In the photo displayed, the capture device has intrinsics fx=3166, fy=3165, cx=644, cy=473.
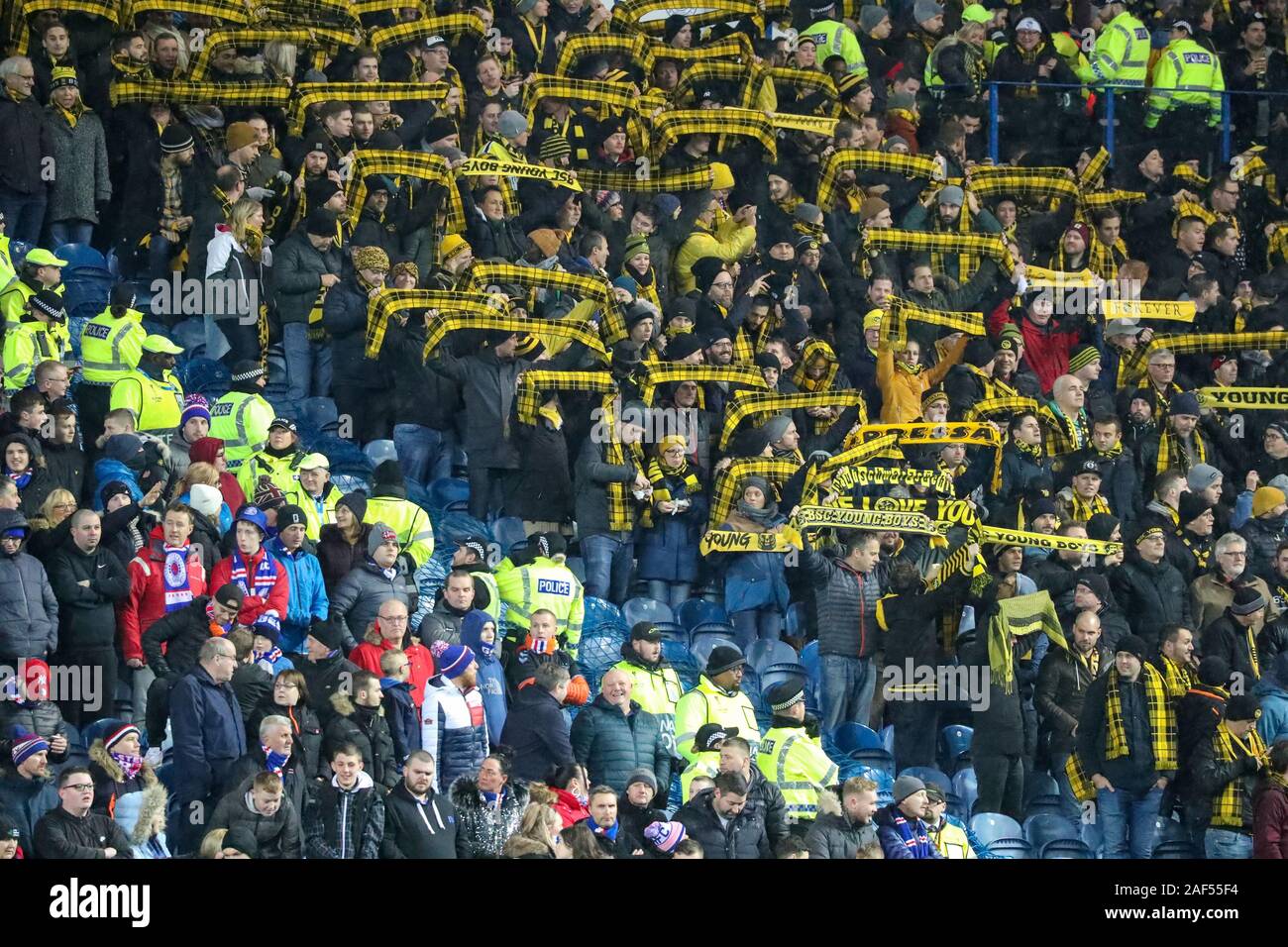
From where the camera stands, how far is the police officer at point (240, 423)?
19.2m

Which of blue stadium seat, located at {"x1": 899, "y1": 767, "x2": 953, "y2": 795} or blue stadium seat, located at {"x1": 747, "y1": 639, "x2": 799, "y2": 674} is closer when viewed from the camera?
blue stadium seat, located at {"x1": 899, "y1": 767, "x2": 953, "y2": 795}

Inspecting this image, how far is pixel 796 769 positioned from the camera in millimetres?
18328

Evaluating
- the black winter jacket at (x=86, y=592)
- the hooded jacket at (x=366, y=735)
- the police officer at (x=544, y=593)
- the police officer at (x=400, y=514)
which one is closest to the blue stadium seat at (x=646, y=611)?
the police officer at (x=544, y=593)

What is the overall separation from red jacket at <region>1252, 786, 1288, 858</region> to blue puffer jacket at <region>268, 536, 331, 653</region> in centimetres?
558

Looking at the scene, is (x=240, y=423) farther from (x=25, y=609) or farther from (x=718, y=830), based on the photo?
(x=718, y=830)

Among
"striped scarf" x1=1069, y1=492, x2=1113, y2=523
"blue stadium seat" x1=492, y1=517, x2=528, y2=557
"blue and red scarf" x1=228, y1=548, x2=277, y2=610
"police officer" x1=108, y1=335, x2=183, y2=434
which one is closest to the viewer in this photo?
"blue and red scarf" x1=228, y1=548, x2=277, y2=610

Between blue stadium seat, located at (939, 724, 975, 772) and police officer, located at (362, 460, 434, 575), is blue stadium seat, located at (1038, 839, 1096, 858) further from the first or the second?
police officer, located at (362, 460, 434, 575)

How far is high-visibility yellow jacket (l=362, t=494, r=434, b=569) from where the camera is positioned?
18.8 meters

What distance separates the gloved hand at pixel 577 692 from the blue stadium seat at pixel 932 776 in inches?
81.4

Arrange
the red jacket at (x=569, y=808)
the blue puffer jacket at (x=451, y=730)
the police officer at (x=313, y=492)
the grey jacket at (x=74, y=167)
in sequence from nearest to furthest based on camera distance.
Result: the red jacket at (x=569, y=808) < the blue puffer jacket at (x=451, y=730) < the police officer at (x=313, y=492) < the grey jacket at (x=74, y=167)

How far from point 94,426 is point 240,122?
8.80 feet

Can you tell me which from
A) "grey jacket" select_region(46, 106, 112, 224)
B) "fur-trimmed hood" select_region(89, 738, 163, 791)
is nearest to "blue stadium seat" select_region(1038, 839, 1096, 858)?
"fur-trimmed hood" select_region(89, 738, 163, 791)

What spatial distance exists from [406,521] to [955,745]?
358 cm

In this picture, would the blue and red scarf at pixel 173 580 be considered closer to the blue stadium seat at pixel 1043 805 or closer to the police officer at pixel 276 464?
the police officer at pixel 276 464
